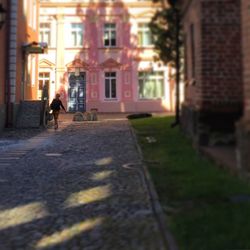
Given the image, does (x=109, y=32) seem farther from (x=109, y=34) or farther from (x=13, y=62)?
(x=13, y=62)

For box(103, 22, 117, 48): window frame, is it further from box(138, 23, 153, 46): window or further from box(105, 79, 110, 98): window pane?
box(105, 79, 110, 98): window pane

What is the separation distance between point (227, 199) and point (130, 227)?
4.58 ft

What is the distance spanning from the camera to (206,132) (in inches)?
432

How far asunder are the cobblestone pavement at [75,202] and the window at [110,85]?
88.8ft

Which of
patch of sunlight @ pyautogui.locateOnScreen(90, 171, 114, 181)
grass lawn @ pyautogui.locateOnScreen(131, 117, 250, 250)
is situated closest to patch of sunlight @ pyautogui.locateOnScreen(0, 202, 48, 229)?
grass lawn @ pyautogui.locateOnScreen(131, 117, 250, 250)

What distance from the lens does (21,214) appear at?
6949mm

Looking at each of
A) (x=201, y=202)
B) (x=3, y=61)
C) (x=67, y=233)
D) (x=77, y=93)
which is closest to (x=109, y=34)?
(x=77, y=93)

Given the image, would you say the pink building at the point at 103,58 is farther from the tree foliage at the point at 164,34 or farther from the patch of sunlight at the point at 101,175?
the patch of sunlight at the point at 101,175

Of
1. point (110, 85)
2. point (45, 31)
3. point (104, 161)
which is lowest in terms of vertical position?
point (104, 161)

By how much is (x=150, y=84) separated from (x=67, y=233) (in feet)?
116

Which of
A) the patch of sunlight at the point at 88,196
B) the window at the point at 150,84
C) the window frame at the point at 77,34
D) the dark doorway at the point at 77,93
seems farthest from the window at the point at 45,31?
the patch of sunlight at the point at 88,196

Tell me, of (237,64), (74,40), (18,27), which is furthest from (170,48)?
(74,40)

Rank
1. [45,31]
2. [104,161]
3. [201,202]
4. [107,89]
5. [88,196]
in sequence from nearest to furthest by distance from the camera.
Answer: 1. [201,202]
2. [88,196]
3. [104,161]
4. [107,89]
5. [45,31]

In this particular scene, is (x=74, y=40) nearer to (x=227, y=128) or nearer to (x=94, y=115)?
(x=94, y=115)
